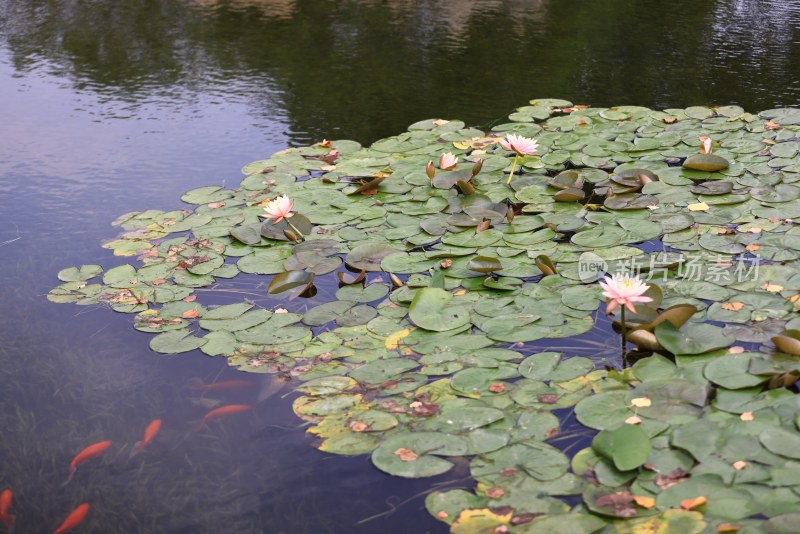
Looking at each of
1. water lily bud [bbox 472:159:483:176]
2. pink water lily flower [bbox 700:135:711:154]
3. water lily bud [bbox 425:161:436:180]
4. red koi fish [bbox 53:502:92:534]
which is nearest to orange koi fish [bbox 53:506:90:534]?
red koi fish [bbox 53:502:92:534]

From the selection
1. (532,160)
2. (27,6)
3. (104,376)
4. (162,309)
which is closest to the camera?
(104,376)

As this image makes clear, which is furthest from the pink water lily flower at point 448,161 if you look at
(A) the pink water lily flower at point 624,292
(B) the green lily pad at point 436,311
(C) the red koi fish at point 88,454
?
(C) the red koi fish at point 88,454

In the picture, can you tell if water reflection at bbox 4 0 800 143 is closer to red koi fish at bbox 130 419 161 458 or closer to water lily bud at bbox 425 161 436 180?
water lily bud at bbox 425 161 436 180

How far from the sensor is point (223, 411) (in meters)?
2.29

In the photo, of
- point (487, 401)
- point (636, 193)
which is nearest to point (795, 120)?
point (636, 193)

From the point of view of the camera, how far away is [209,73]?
5512mm

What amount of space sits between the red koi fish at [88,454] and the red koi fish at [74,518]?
132 millimetres

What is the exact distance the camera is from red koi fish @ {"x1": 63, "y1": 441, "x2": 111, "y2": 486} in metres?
2.13

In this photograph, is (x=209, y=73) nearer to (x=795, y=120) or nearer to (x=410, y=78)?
(x=410, y=78)

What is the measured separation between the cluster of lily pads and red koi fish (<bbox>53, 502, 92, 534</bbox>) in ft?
1.99

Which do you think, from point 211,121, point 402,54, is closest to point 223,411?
point 211,121

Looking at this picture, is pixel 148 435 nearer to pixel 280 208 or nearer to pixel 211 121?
pixel 280 208

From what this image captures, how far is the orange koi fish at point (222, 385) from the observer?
2387 millimetres

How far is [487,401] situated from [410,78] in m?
3.49
